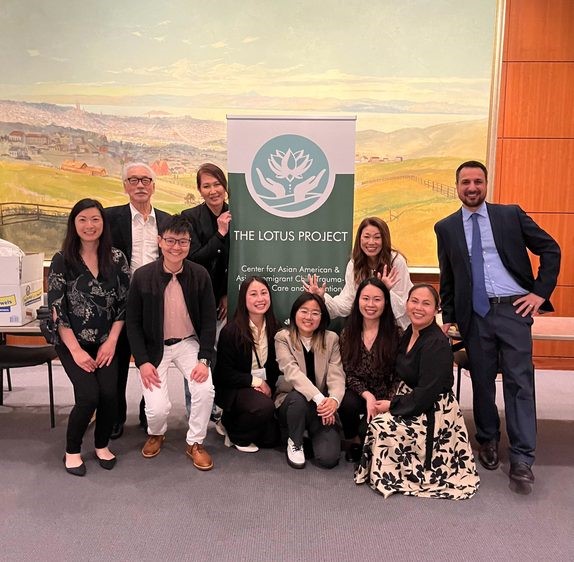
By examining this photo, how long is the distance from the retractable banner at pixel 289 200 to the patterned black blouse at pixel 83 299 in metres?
0.73

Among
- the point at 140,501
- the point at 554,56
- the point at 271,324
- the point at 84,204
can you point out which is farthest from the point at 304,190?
the point at 554,56

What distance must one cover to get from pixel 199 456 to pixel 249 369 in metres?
0.56

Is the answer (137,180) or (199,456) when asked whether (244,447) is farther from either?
(137,180)

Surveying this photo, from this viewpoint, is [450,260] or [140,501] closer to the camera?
[140,501]

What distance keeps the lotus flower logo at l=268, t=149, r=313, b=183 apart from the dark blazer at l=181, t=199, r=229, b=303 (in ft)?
1.30

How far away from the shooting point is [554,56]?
176 inches

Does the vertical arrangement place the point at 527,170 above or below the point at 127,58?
below

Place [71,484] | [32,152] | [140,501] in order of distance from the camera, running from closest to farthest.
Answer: [140,501] < [71,484] < [32,152]

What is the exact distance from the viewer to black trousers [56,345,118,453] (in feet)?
8.87

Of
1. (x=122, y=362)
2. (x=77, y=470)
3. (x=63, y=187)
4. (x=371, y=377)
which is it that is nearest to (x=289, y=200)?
(x=371, y=377)

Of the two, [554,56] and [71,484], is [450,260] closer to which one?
[71,484]

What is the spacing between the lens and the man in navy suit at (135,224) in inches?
120

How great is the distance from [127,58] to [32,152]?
1.27 meters

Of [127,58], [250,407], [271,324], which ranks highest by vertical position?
[127,58]
